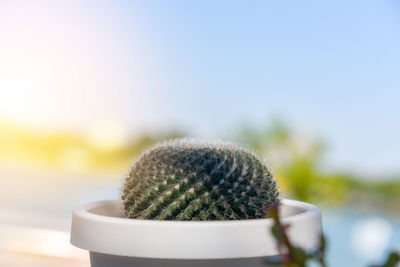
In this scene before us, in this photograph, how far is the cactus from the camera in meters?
0.62

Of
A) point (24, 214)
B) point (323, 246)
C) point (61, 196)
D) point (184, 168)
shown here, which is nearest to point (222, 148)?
point (184, 168)

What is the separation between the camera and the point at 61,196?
6.71m

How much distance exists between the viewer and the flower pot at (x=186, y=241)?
537 mm

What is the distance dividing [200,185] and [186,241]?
0.10 meters

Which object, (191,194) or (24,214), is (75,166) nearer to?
(24,214)

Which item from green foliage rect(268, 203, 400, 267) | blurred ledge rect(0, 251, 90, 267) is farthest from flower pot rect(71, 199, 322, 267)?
blurred ledge rect(0, 251, 90, 267)

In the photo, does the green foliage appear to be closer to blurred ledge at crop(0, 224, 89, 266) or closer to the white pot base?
the white pot base

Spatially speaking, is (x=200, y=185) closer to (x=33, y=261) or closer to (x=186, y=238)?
(x=186, y=238)

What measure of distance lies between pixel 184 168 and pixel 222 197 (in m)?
0.07

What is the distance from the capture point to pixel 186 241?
1.77ft

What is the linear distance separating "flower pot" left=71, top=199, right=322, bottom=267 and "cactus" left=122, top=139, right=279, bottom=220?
7 cm

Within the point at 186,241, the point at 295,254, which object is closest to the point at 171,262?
the point at 186,241

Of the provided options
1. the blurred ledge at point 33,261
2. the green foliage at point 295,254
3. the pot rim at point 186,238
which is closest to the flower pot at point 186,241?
the pot rim at point 186,238

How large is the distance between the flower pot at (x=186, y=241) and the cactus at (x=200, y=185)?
0.07 metres
